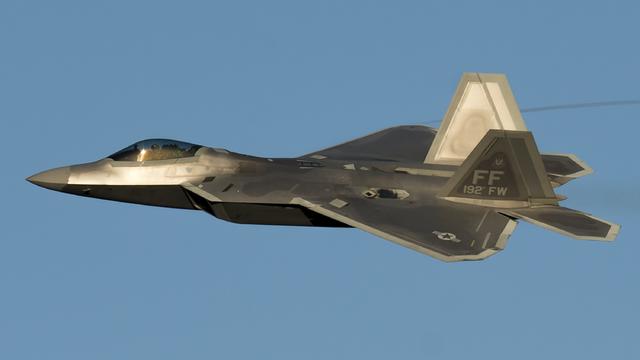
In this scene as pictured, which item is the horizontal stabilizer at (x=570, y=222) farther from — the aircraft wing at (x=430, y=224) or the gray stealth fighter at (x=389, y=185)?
the aircraft wing at (x=430, y=224)

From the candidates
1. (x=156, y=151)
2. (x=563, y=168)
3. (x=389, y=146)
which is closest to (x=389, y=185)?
(x=389, y=146)

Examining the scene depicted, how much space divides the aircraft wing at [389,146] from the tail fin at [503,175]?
4.87m

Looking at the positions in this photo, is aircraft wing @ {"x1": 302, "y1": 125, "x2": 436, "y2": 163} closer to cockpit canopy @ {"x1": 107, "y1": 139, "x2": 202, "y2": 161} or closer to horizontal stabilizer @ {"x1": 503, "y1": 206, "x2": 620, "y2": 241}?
cockpit canopy @ {"x1": 107, "y1": 139, "x2": 202, "y2": 161}

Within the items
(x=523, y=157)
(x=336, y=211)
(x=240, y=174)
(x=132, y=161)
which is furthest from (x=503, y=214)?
(x=132, y=161)

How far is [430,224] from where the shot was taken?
38.9 meters

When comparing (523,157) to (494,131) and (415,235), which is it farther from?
(415,235)

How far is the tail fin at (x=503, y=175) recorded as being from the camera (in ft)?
131

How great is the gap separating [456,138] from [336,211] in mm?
7358

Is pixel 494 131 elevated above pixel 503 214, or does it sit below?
above

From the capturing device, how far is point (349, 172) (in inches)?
1660

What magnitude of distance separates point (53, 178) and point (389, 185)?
10904mm

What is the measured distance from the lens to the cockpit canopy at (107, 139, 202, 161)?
1702 inches

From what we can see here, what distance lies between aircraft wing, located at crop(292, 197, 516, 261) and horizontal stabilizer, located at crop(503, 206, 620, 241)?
702mm

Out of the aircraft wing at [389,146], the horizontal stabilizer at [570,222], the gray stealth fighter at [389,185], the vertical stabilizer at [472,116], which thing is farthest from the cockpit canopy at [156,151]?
the horizontal stabilizer at [570,222]
